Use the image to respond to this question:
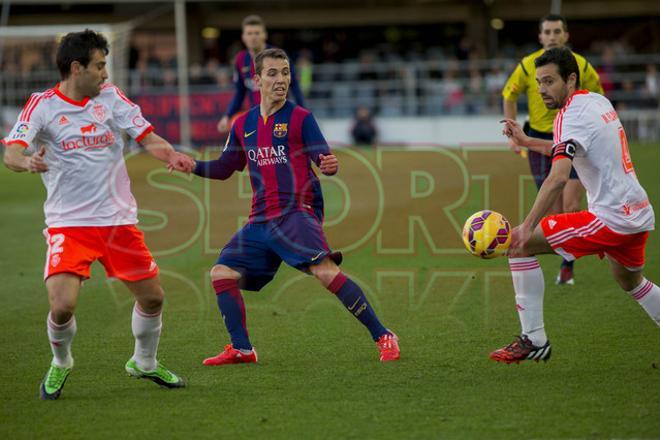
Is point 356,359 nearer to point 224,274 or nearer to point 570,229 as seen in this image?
point 224,274

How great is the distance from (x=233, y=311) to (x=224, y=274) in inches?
10.0

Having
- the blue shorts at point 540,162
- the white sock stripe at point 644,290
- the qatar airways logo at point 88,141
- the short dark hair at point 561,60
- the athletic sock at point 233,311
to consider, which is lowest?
the athletic sock at point 233,311

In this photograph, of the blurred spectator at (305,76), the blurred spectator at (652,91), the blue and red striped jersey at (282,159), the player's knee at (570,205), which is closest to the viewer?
the blue and red striped jersey at (282,159)

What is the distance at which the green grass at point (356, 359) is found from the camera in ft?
17.3

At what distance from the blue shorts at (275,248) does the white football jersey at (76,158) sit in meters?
1.03

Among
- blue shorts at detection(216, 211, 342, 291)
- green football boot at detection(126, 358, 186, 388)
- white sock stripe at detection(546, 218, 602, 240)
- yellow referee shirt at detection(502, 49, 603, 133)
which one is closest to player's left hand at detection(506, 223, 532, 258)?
white sock stripe at detection(546, 218, 602, 240)

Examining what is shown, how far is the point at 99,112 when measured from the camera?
589 cm

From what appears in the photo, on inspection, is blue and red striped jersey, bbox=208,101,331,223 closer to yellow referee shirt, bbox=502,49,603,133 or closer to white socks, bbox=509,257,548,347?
white socks, bbox=509,257,548,347

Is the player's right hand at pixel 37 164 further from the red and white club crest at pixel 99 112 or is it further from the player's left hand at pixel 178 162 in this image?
the player's left hand at pixel 178 162

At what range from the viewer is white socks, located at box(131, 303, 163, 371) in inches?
237

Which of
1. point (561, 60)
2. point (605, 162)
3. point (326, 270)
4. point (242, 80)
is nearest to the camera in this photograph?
point (605, 162)

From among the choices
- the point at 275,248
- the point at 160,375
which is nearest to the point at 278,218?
the point at 275,248

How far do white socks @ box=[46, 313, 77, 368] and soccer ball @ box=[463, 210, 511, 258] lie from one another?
8.17 feet

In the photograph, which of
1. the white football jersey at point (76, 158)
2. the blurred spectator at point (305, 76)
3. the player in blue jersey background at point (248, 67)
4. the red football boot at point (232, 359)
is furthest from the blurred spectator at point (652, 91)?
the white football jersey at point (76, 158)
